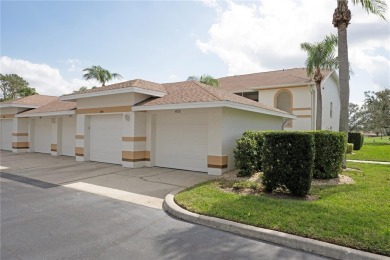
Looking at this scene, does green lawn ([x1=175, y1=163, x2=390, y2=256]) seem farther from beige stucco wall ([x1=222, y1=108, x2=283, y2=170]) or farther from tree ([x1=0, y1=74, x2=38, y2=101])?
tree ([x1=0, y1=74, x2=38, y2=101])

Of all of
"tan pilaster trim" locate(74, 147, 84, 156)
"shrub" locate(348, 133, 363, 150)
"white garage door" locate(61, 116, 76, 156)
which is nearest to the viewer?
"tan pilaster trim" locate(74, 147, 84, 156)

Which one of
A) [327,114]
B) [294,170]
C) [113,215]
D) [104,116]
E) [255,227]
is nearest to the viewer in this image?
[255,227]

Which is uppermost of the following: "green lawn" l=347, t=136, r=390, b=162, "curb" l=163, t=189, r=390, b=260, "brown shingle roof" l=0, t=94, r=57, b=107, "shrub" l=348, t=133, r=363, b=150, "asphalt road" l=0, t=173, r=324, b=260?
"brown shingle roof" l=0, t=94, r=57, b=107

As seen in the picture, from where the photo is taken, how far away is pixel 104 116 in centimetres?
1368

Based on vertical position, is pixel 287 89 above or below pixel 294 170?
above

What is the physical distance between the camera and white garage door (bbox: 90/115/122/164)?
13.1m

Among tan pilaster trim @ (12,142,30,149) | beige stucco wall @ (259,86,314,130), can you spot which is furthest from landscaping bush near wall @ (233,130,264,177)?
tan pilaster trim @ (12,142,30,149)

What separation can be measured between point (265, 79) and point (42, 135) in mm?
18786

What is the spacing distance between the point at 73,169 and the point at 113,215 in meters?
6.98

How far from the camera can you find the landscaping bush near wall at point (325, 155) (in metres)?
8.92

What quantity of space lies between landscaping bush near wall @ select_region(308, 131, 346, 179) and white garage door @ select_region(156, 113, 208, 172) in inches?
164

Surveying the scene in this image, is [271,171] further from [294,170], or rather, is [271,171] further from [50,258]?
[50,258]

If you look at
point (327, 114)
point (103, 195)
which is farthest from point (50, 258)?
point (327, 114)

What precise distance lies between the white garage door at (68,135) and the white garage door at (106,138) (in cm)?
321
